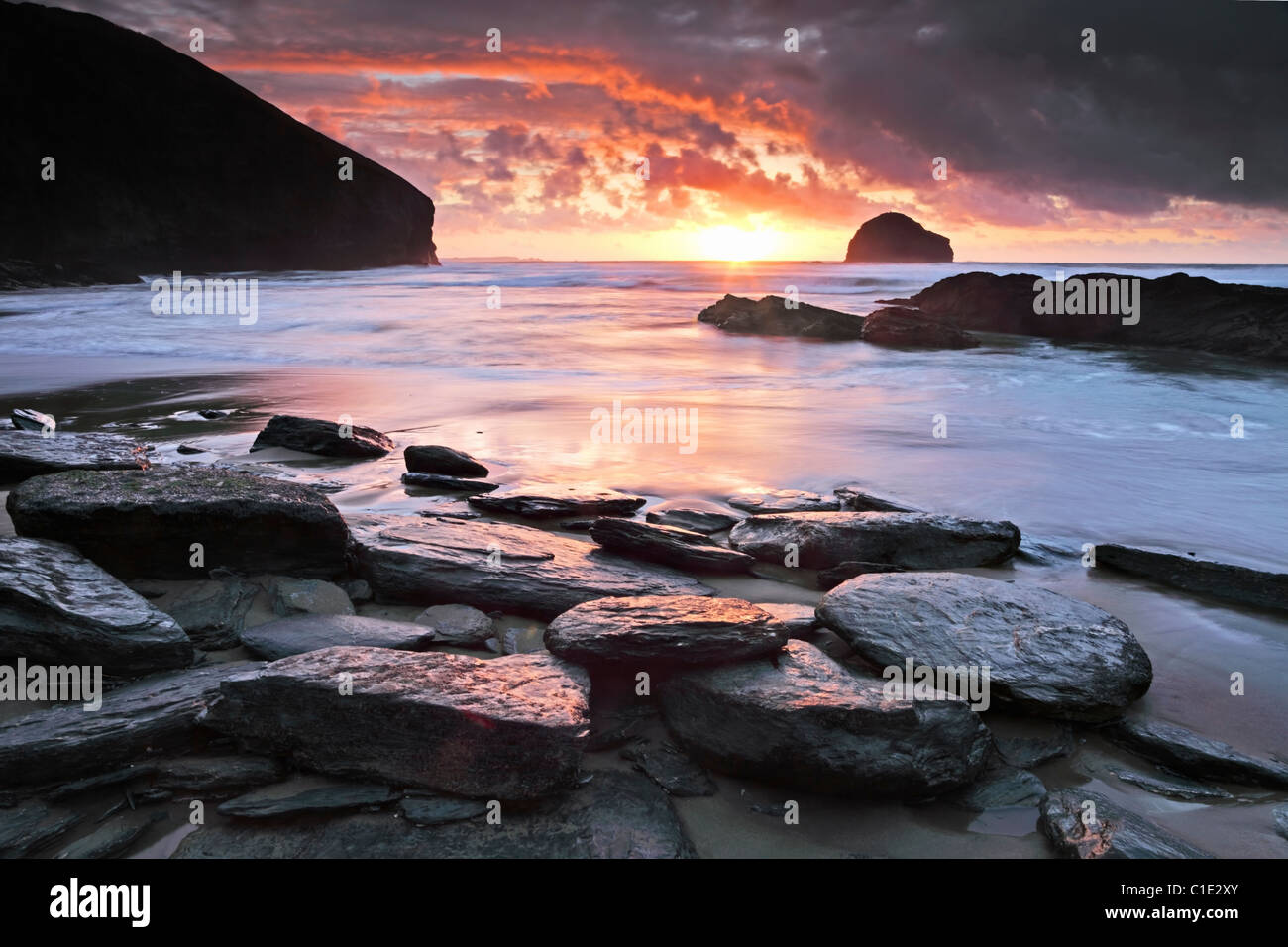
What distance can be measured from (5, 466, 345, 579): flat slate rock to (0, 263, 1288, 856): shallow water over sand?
1.67 meters

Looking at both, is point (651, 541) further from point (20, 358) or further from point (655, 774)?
point (20, 358)

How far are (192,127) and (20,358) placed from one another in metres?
61.3

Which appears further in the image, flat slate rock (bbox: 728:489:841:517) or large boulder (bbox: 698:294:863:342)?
large boulder (bbox: 698:294:863:342)

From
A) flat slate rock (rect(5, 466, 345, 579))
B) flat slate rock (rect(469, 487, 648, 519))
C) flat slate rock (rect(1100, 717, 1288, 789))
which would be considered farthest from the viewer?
flat slate rock (rect(469, 487, 648, 519))

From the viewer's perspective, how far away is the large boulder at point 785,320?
2064 centimetres

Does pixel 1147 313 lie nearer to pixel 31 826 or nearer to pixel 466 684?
pixel 466 684

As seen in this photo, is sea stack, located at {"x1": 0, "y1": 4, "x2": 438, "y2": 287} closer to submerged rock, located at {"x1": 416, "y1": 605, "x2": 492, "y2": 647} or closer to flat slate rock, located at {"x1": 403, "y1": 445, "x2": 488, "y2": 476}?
flat slate rock, located at {"x1": 403, "y1": 445, "x2": 488, "y2": 476}

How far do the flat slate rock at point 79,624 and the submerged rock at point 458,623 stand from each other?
3.15 ft

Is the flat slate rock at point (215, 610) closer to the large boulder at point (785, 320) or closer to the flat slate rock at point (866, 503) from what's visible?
the flat slate rock at point (866, 503)

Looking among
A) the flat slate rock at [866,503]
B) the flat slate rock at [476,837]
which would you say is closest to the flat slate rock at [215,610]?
the flat slate rock at [476,837]

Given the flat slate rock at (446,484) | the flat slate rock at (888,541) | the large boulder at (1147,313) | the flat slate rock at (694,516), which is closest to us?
the flat slate rock at (888,541)

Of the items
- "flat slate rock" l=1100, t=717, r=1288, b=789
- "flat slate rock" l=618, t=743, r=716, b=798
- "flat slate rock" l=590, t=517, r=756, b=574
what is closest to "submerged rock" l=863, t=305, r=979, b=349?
"flat slate rock" l=590, t=517, r=756, b=574

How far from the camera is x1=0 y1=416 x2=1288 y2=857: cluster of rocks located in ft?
8.06

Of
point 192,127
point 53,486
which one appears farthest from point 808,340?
point 192,127
